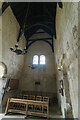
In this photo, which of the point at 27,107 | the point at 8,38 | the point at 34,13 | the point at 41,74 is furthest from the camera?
the point at 41,74

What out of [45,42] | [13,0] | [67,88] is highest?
[13,0]

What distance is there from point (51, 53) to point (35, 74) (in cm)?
305

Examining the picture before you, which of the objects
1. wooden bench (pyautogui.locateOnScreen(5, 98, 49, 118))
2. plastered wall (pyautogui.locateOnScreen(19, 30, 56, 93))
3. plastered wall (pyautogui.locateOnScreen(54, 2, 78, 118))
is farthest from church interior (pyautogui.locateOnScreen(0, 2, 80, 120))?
plastered wall (pyautogui.locateOnScreen(54, 2, 78, 118))

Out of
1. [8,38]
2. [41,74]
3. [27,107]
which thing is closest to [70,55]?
[27,107]

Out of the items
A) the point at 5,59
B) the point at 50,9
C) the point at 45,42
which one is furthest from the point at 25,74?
the point at 50,9

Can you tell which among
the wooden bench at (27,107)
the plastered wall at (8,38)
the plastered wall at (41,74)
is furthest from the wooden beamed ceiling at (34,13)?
the wooden bench at (27,107)

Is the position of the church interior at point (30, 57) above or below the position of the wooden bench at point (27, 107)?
above

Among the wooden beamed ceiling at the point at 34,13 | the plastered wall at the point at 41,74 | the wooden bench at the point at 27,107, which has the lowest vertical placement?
the wooden bench at the point at 27,107

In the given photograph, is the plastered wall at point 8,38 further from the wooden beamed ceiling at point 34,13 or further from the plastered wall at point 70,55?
the plastered wall at point 70,55

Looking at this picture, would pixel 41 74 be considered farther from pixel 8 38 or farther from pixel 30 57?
pixel 8 38

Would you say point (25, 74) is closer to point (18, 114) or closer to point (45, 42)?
point (18, 114)

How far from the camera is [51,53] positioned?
23.7 ft

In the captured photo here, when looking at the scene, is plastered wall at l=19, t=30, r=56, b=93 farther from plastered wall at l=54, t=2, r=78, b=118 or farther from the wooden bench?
plastered wall at l=54, t=2, r=78, b=118

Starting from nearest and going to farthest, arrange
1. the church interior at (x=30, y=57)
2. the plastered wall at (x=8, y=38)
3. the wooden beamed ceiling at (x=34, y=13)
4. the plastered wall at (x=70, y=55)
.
→ the plastered wall at (x=70, y=55) → the plastered wall at (x=8, y=38) → the church interior at (x=30, y=57) → the wooden beamed ceiling at (x=34, y=13)
